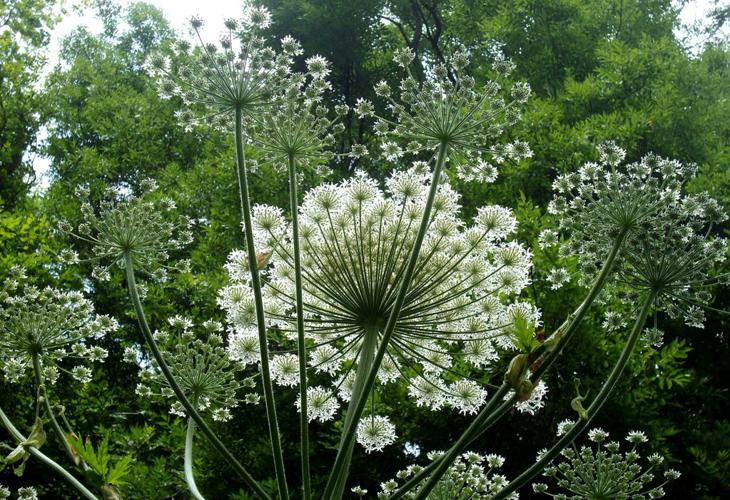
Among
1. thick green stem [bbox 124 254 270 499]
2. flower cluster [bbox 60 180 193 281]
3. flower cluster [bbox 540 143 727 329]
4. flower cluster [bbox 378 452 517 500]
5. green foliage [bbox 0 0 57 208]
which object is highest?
green foliage [bbox 0 0 57 208]

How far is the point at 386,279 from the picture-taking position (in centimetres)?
554

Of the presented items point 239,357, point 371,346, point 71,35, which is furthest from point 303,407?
point 71,35

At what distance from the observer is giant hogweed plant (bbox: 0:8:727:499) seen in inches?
179

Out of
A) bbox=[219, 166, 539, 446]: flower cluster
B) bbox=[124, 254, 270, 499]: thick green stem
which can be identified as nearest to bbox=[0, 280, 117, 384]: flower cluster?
bbox=[219, 166, 539, 446]: flower cluster

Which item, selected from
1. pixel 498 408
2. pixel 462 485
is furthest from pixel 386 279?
pixel 462 485

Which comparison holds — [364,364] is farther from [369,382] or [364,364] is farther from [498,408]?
[498,408]

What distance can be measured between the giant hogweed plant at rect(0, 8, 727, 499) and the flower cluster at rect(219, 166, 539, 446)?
2 cm

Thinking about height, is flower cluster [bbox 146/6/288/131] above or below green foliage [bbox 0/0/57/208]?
below

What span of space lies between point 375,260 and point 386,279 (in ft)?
0.89

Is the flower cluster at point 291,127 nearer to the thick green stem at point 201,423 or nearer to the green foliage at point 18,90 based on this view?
the thick green stem at point 201,423

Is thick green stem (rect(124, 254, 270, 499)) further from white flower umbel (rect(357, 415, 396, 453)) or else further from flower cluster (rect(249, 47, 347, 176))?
white flower umbel (rect(357, 415, 396, 453))

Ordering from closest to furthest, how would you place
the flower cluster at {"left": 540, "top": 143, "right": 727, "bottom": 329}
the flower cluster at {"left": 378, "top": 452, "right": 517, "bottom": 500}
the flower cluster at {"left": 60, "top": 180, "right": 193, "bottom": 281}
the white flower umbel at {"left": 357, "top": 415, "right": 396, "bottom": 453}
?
the flower cluster at {"left": 540, "top": 143, "right": 727, "bottom": 329}
the flower cluster at {"left": 60, "top": 180, "right": 193, "bottom": 281}
the flower cluster at {"left": 378, "top": 452, "right": 517, "bottom": 500}
the white flower umbel at {"left": 357, "top": 415, "right": 396, "bottom": 453}

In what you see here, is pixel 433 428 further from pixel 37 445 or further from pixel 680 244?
pixel 37 445

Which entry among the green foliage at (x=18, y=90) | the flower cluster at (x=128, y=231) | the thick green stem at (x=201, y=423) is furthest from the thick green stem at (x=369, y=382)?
the green foliage at (x=18, y=90)
